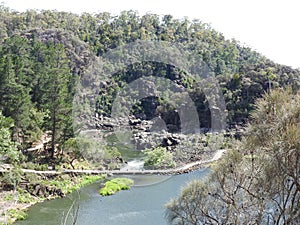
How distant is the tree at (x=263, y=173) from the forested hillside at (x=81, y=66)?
38.7ft

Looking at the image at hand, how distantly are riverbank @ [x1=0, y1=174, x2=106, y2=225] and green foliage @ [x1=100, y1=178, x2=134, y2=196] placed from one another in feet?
5.20

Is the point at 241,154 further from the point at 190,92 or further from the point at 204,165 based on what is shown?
the point at 190,92

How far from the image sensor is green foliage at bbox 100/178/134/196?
25031 millimetres

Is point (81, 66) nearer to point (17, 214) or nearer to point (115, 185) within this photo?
point (115, 185)

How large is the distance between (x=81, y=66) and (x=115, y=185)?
136ft

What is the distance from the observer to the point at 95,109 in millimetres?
58906

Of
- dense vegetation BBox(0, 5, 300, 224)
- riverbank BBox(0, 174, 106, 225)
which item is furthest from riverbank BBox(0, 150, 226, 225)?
dense vegetation BBox(0, 5, 300, 224)

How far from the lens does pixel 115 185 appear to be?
26078 millimetres

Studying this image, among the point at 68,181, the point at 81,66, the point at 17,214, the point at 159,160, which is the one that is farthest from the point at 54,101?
the point at 81,66

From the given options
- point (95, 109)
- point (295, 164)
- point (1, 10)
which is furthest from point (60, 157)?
point (1, 10)

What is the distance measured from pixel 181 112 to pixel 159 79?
1350cm

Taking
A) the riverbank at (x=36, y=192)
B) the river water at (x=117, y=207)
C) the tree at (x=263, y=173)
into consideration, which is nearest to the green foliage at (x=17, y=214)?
the riverbank at (x=36, y=192)

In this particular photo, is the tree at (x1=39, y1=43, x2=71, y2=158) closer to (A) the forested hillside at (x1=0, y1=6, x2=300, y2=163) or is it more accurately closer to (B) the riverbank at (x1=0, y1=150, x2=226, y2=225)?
(A) the forested hillside at (x1=0, y1=6, x2=300, y2=163)

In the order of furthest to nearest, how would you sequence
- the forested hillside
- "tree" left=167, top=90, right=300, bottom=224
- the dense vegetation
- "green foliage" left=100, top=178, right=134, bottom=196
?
the forested hillside
"green foliage" left=100, top=178, right=134, bottom=196
the dense vegetation
"tree" left=167, top=90, right=300, bottom=224
